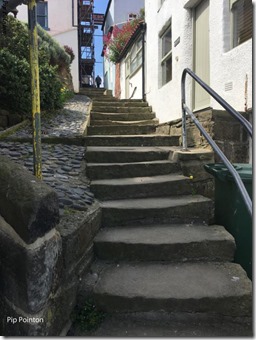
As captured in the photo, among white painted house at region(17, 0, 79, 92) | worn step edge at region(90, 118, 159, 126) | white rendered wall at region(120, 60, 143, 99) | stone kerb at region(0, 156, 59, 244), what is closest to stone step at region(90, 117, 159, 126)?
worn step edge at region(90, 118, 159, 126)

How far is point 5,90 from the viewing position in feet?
16.3

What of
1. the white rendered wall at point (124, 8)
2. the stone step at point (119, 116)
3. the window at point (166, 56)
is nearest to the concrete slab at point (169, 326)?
the stone step at point (119, 116)

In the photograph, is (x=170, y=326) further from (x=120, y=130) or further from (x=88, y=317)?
(x=120, y=130)

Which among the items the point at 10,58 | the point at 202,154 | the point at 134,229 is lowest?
the point at 134,229

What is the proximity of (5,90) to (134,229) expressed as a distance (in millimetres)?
3726

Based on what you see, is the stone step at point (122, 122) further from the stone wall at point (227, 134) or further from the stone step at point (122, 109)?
the stone wall at point (227, 134)

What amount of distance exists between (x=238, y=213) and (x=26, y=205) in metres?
1.83

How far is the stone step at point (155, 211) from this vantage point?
111 inches

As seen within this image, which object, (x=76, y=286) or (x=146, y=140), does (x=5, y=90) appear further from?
(x=76, y=286)

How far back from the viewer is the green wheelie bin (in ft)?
8.08

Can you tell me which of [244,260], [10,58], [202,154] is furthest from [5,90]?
[244,260]

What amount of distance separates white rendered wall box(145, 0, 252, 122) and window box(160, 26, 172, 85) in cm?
16

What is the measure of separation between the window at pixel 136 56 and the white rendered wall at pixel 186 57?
1.13m

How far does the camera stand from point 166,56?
6.64 m
